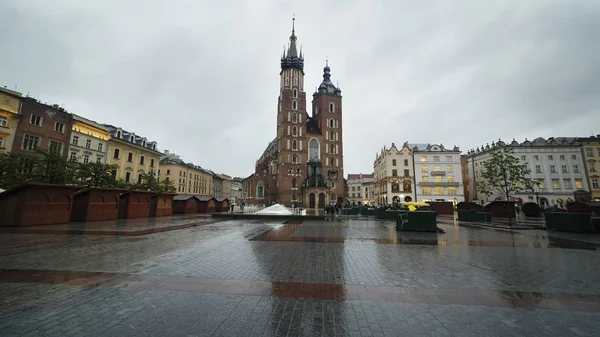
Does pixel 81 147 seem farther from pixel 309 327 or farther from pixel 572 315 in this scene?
pixel 572 315

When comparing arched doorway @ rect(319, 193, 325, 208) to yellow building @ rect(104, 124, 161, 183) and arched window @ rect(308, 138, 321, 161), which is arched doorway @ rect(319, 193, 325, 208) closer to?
arched window @ rect(308, 138, 321, 161)

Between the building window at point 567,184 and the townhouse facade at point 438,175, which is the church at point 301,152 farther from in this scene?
the building window at point 567,184

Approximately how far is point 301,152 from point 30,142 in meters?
45.6

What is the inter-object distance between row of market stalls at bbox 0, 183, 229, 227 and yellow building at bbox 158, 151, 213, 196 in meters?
33.4

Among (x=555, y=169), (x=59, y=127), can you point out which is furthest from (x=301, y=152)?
(x=555, y=169)

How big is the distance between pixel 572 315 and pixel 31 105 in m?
47.4

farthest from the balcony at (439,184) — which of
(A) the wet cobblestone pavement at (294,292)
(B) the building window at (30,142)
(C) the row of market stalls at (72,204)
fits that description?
(B) the building window at (30,142)

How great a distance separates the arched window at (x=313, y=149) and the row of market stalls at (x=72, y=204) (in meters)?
40.8

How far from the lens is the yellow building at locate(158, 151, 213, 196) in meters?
63.7

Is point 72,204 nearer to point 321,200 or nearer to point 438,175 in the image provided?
Result: point 321,200

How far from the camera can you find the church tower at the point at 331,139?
62.8 metres

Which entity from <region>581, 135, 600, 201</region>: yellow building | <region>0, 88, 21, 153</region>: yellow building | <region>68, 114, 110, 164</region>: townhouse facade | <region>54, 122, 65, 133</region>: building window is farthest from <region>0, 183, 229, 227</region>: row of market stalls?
<region>581, 135, 600, 201</region>: yellow building

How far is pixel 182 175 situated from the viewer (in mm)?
66438

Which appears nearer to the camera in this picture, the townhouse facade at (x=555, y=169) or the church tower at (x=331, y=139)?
the townhouse facade at (x=555, y=169)
